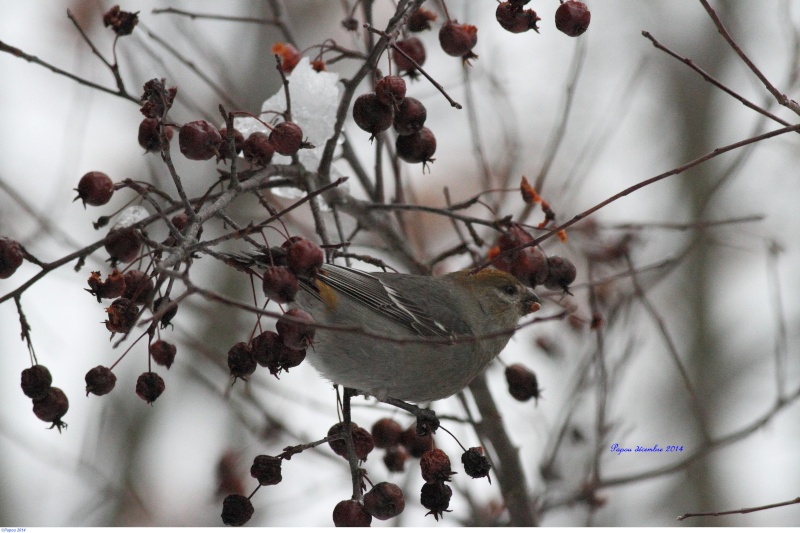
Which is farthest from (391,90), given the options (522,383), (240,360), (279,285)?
(522,383)

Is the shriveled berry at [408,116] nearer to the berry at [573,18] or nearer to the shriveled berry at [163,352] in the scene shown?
the berry at [573,18]

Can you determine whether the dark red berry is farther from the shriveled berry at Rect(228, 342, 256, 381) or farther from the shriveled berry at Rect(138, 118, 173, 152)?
the shriveled berry at Rect(228, 342, 256, 381)

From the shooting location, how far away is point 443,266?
17.4ft

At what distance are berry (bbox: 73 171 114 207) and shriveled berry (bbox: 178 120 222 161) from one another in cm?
31

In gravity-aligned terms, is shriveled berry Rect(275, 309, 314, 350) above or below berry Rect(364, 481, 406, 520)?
above

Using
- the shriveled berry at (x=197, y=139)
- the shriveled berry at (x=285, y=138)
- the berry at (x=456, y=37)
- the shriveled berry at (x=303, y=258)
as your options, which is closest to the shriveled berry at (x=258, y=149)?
the shriveled berry at (x=285, y=138)

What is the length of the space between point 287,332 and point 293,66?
143 cm

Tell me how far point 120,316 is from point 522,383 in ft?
5.51

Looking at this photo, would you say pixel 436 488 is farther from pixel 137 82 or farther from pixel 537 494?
pixel 137 82

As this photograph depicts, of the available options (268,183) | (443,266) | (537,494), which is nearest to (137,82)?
(268,183)

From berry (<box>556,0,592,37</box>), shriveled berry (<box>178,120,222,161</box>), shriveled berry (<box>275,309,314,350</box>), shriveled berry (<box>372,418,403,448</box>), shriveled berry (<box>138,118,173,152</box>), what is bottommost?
shriveled berry (<box>275,309,314,350</box>)

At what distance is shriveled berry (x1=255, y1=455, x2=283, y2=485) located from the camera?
2.37 metres

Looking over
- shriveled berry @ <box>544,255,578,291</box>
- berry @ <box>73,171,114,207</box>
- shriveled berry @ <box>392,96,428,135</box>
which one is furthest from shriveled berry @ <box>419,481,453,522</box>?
berry @ <box>73,171,114,207</box>

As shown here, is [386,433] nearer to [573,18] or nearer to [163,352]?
[163,352]
